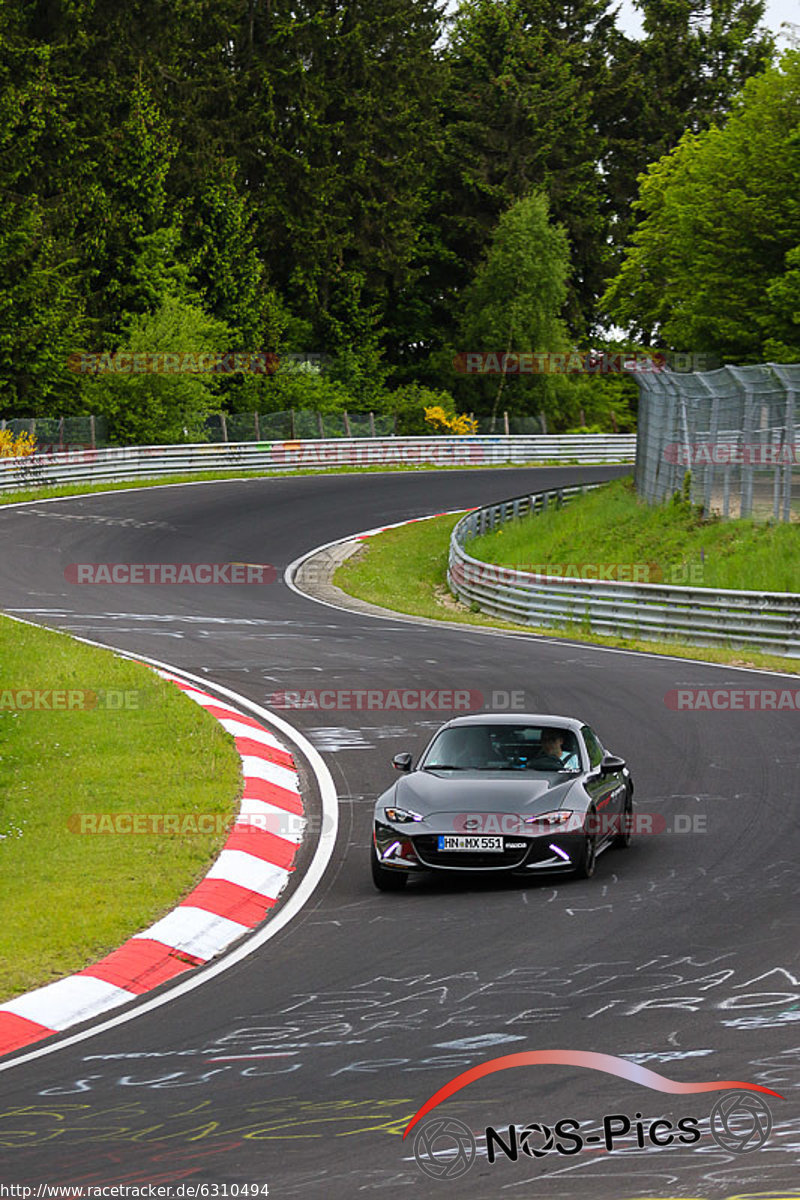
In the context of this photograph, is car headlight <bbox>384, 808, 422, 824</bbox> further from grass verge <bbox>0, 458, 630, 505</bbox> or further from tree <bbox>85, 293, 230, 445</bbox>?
tree <bbox>85, 293, 230, 445</bbox>

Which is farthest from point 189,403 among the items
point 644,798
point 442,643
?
point 644,798

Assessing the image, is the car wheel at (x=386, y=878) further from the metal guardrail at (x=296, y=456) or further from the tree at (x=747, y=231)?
the tree at (x=747, y=231)

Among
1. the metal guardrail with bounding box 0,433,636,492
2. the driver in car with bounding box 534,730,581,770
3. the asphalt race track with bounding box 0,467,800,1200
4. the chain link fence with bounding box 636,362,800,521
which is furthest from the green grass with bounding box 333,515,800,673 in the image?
the driver in car with bounding box 534,730,581,770

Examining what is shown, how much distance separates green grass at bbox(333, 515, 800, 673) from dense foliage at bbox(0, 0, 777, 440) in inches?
679

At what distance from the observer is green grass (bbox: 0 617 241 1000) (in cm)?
1000

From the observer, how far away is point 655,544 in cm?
3309

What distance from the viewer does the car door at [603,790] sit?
11837mm

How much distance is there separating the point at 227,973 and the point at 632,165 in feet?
310

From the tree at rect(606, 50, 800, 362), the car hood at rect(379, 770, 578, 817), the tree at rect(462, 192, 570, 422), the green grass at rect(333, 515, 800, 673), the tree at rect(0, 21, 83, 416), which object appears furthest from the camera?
the tree at rect(462, 192, 570, 422)

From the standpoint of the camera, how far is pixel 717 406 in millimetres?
31391

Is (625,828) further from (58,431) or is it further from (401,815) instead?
(58,431)

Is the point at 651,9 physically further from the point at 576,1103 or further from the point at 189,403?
the point at 576,1103

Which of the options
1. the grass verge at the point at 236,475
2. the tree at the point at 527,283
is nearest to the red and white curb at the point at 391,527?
the grass verge at the point at 236,475

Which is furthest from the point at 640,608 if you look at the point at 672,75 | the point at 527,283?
the point at 672,75
